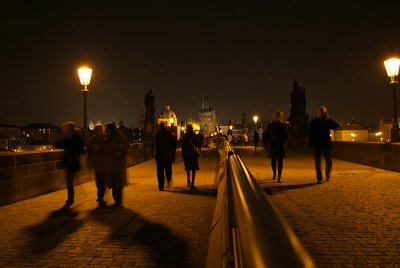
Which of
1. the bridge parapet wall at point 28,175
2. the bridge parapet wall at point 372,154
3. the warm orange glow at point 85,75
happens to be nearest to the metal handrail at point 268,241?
the bridge parapet wall at point 28,175

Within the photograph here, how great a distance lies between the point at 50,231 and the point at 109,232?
887 millimetres

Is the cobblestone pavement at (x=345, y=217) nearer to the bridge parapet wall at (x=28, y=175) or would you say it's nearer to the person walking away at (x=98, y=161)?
the person walking away at (x=98, y=161)

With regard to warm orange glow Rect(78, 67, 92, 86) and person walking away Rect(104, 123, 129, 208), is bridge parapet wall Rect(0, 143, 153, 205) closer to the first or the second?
person walking away Rect(104, 123, 129, 208)

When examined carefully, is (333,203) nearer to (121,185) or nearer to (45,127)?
(121,185)

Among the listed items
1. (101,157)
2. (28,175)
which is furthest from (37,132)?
(101,157)

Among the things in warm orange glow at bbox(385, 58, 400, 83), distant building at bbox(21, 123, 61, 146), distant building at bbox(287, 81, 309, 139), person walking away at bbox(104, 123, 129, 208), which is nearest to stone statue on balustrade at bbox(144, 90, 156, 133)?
distant building at bbox(287, 81, 309, 139)

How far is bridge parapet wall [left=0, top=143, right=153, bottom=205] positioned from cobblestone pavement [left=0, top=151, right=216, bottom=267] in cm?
34

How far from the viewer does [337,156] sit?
21.6m

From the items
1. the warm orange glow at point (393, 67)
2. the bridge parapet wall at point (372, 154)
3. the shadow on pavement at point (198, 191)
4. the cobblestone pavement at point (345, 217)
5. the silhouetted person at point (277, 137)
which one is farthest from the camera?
the warm orange glow at point (393, 67)

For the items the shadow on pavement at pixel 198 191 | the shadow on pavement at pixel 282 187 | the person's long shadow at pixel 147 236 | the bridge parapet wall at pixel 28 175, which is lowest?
the person's long shadow at pixel 147 236

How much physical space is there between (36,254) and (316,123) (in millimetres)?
7691

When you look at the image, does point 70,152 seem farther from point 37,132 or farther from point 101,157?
point 37,132

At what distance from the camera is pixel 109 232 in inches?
242

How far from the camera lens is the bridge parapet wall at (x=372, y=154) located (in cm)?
1348
